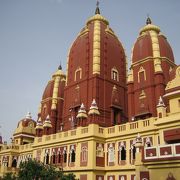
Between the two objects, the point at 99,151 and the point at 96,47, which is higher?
the point at 96,47

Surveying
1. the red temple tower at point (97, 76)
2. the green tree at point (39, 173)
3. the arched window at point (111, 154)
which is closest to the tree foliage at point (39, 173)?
the green tree at point (39, 173)

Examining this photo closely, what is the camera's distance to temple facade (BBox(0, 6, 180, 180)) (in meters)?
19.8

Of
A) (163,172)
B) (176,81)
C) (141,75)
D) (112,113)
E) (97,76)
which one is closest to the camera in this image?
(163,172)

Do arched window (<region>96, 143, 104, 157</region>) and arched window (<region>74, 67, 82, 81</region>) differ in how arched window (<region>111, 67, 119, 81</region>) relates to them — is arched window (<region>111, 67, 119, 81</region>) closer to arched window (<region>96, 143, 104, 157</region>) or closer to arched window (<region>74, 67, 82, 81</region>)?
arched window (<region>74, 67, 82, 81</region>)

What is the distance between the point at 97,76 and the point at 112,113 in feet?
14.2

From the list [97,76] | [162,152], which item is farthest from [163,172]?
[97,76]

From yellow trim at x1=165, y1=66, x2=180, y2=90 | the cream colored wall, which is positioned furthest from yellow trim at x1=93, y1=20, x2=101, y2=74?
the cream colored wall

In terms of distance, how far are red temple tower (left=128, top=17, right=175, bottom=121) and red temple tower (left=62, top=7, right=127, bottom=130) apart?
9.81 feet

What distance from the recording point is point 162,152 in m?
15.6

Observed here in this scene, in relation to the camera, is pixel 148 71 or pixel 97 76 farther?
pixel 97 76

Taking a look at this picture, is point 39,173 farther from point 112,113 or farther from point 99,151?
point 112,113

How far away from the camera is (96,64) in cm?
3130

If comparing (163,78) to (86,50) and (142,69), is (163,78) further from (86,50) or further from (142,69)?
(86,50)

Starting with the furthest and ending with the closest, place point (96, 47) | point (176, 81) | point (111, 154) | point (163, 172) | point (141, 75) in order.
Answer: point (96, 47)
point (141, 75)
point (111, 154)
point (176, 81)
point (163, 172)
